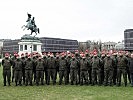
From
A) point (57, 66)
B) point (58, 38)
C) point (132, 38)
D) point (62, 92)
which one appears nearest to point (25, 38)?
point (57, 66)

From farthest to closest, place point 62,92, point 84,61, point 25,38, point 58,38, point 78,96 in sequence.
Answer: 1. point 58,38
2. point 25,38
3. point 84,61
4. point 62,92
5. point 78,96

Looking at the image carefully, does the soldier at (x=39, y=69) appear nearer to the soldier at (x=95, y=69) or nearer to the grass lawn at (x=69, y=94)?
the grass lawn at (x=69, y=94)

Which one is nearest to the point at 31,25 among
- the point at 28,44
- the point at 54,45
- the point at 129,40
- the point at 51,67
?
the point at 28,44

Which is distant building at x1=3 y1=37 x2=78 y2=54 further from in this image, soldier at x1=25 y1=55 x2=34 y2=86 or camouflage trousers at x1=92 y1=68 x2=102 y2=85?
camouflage trousers at x1=92 y1=68 x2=102 y2=85

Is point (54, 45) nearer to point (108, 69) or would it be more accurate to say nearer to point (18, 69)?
point (18, 69)

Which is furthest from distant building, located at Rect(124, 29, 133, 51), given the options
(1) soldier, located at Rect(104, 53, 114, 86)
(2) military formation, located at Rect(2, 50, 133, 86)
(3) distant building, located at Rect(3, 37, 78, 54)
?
(1) soldier, located at Rect(104, 53, 114, 86)

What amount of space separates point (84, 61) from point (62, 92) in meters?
3.17

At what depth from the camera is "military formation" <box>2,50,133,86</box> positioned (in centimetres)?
1642

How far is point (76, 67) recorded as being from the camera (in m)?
17.1

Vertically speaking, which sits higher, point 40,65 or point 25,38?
point 25,38

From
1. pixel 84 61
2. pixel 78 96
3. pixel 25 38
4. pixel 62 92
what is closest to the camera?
pixel 78 96

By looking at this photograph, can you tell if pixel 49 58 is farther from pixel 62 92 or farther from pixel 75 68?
pixel 62 92

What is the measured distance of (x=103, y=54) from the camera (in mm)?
17031

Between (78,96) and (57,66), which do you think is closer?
(78,96)
